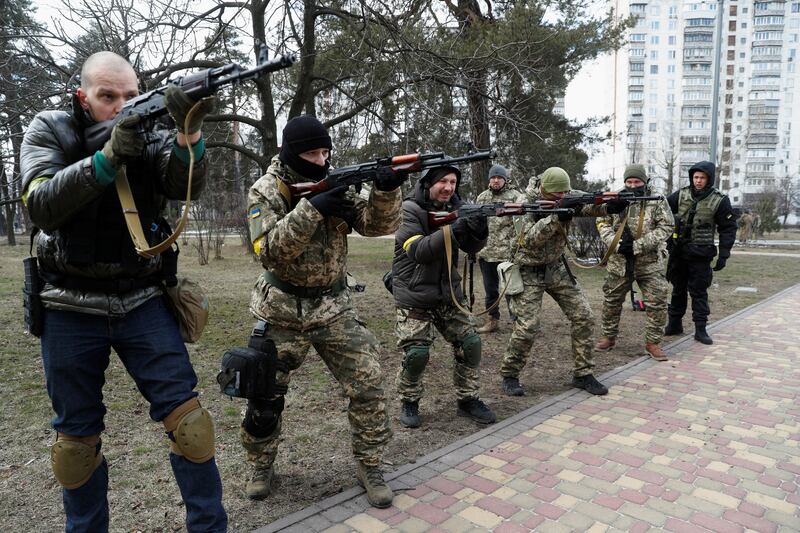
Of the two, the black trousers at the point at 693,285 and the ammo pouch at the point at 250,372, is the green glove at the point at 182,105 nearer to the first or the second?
the ammo pouch at the point at 250,372

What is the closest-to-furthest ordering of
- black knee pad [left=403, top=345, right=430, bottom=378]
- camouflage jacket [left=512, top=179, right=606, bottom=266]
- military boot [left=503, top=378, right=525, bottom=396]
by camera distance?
black knee pad [left=403, top=345, right=430, bottom=378]
camouflage jacket [left=512, top=179, right=606, bottom=266]
military boot [left=503, top=378, right=525, bottom=396]

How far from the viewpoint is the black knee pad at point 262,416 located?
2.92 metres

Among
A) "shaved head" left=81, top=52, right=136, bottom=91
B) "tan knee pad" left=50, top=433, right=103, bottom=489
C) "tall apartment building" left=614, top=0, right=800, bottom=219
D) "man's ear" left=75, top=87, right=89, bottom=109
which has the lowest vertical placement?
"tan knee pad" left=50, top=433, right=103, bottom=489

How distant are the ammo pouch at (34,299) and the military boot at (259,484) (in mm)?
1419

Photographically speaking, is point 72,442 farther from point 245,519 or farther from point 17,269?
point 17,269

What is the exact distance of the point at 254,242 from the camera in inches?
111

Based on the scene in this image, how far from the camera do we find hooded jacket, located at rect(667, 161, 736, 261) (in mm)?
6723

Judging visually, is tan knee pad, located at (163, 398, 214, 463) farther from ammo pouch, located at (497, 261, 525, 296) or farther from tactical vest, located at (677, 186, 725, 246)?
tactical vest, located at (677, 186, 725, 246)

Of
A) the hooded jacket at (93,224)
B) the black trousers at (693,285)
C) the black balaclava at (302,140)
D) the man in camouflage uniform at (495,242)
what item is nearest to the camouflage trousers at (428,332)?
the black balaclava at (302,140)

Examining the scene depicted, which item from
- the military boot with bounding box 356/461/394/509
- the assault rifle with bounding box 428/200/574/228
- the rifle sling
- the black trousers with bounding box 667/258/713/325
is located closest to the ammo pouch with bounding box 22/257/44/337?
the rifle sling

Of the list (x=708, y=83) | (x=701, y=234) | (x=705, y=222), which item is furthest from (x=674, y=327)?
(x=708, y=83)

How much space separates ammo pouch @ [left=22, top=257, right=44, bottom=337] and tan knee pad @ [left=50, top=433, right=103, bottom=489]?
0.47 meters

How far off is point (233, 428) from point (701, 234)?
19.7 feet

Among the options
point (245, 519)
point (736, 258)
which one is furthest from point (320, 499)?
point (736, 258)
